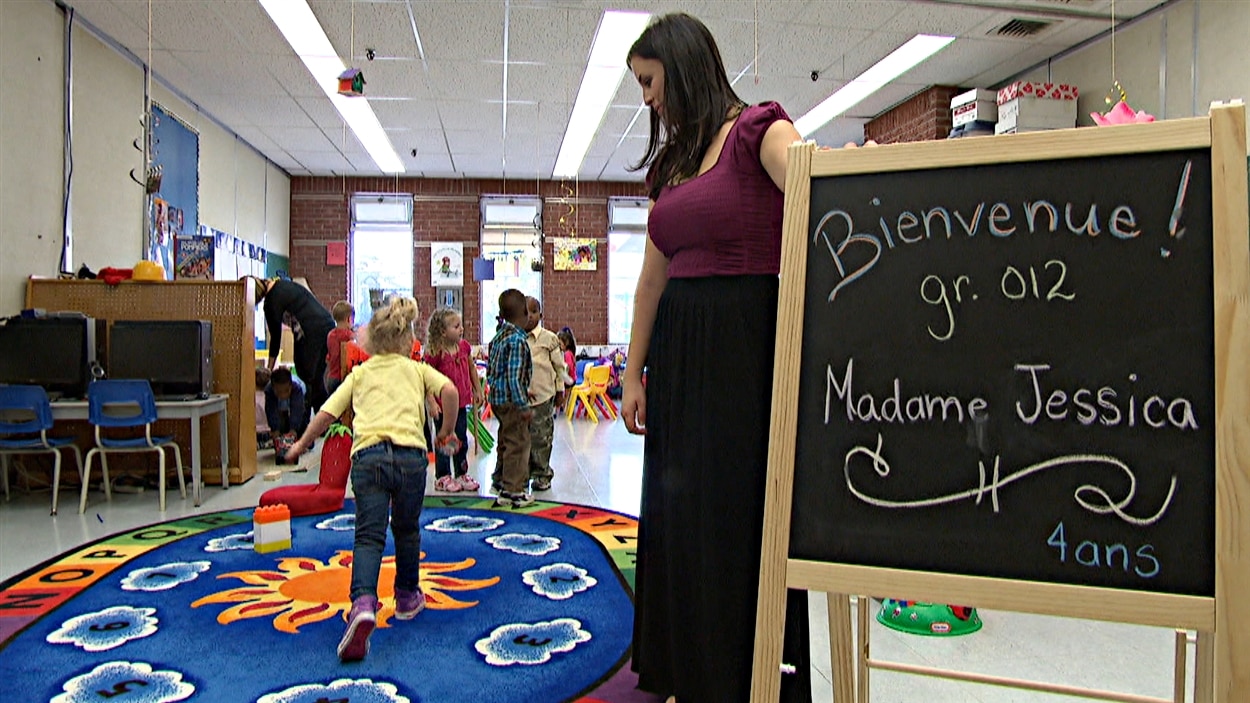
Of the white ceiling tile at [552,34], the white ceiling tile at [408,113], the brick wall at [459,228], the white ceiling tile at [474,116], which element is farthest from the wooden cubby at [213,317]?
the brick wall at [459,228]

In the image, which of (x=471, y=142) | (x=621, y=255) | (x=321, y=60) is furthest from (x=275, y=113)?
(x=621, y=255)

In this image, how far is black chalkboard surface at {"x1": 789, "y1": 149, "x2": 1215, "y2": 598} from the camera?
A: 0.97 metres

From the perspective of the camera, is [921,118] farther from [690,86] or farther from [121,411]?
[121,411]

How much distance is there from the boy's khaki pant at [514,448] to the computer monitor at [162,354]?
1920 millimetres

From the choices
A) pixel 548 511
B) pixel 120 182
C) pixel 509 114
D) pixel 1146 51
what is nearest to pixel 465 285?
pixel 509 114

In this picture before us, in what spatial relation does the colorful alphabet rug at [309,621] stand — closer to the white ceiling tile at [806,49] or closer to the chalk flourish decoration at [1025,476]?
the chalk flourish decoration at [1025,476]

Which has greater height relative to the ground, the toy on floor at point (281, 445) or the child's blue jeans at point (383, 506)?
the child's blue jeans at point (383, 506)

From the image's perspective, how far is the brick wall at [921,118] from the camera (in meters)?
7.29

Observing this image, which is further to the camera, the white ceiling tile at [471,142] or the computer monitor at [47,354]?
the white ceiling tile at [471,142]

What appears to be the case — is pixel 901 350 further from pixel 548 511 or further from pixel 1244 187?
pixel 548 511

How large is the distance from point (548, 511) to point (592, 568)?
1.12 meters

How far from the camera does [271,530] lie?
347 cm

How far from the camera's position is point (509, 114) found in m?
8.30

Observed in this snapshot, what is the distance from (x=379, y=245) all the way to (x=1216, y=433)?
11.8 meters
